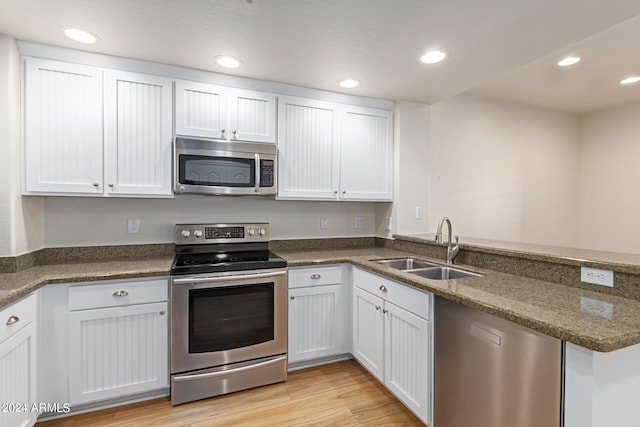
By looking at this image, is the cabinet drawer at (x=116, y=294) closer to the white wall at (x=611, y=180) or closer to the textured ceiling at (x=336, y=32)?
the textured ceiling at (x=336, y=32)

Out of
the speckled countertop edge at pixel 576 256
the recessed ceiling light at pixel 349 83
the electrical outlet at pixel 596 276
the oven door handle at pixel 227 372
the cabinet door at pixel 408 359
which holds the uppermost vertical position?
the recessed ceiling light at pixel 349 83

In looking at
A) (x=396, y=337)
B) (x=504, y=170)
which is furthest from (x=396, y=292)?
(x=504, y=170)

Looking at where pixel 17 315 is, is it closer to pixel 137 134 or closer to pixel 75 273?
pixel 75 273

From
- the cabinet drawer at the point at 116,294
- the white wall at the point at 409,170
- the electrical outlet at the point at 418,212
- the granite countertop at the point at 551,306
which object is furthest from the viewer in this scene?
the electrical outlet at the point at 418,212

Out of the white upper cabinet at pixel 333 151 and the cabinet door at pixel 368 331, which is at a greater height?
the white upper cabinet at pixel 333 151

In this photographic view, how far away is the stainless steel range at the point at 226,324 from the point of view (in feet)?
6.62

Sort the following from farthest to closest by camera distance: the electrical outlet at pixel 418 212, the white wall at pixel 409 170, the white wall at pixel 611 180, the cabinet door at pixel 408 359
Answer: the white wall at pixel 611 180
the electrical outlet at pixel 418 212
the white wall at pixel 409 170
the cabinet door at pixel 408 359

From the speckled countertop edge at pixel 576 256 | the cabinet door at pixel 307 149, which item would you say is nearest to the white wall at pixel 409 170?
the cabinet door at pixel 307 149

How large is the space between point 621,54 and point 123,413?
449 centimetres

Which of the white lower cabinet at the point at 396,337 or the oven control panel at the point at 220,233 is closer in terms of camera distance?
the white lower cabinet at the point at 396,337

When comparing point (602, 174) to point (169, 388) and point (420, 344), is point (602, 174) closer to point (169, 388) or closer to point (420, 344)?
point (420, 344)

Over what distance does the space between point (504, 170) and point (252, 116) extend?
3.09 meters

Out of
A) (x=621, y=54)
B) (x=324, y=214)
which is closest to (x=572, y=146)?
(x=621, y=54)

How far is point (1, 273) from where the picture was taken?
1.86 metres
